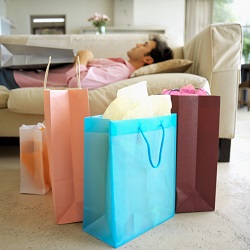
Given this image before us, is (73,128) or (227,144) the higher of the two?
(73,128)

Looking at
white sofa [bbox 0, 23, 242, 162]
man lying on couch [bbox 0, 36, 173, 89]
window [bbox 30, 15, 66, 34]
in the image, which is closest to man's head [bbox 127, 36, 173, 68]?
man lying on couch [bbox 0, 36, 173, 89]

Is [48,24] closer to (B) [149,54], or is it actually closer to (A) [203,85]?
(B) [149,54]

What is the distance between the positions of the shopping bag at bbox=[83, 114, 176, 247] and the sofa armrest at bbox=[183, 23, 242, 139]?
72 cm

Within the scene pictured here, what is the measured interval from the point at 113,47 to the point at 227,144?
1117 millimetres

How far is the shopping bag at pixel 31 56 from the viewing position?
1.80 meters

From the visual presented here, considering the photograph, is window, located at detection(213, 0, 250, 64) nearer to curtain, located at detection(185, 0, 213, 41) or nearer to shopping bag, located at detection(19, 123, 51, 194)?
curtain, located at detection(185, 0, 213, 41)

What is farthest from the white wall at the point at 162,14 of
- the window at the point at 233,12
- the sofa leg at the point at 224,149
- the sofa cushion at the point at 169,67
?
the sofa leg at the point at 224,149

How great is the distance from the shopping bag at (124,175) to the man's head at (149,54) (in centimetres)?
114

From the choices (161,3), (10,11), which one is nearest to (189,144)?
(161,3)

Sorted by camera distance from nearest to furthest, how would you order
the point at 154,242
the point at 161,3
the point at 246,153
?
the point at 154,242 → the point at 246,153 → the point at 161,3

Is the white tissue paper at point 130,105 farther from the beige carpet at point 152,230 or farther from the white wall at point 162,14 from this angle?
the white wall at point 162,14

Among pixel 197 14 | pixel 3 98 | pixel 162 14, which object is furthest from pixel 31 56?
pixel 197 14

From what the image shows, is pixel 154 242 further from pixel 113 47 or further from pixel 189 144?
pixel 113 47

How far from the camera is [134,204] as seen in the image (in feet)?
2.47
